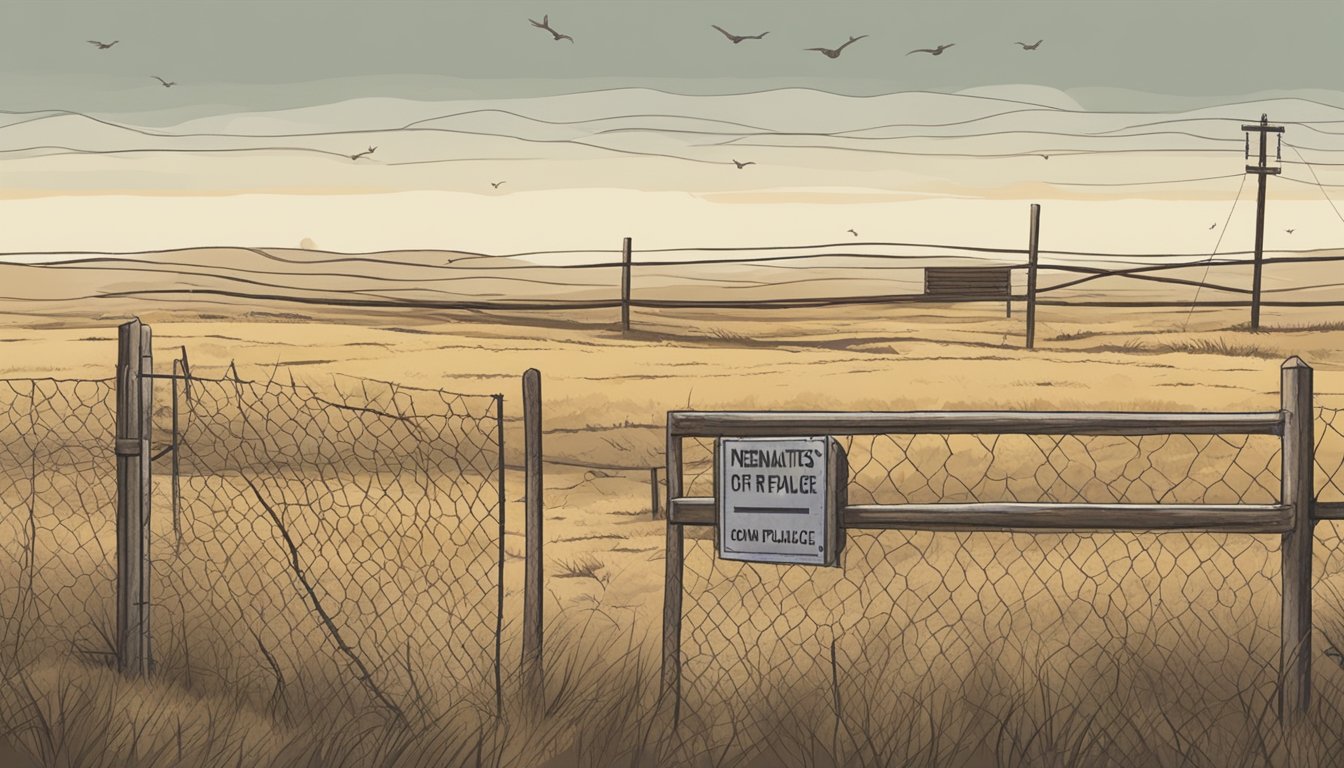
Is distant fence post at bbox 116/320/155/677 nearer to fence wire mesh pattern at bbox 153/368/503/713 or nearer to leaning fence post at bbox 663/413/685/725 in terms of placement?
fence wire mesh pattern at bbox 153/368/503/713

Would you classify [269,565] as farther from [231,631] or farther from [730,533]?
[730,533]

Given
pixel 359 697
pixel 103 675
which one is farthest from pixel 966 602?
pixel 103 675

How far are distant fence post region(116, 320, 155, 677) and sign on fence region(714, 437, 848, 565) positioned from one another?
2.45 meters

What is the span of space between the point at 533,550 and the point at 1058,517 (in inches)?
80.4

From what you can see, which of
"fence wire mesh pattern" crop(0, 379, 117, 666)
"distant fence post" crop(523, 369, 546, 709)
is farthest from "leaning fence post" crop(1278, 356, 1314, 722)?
"fence wire mesh pattern" crop(0, 379, 117, 666)

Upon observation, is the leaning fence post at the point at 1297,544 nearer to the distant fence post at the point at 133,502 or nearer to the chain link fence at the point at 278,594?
the chain link fence at the point at 278,594

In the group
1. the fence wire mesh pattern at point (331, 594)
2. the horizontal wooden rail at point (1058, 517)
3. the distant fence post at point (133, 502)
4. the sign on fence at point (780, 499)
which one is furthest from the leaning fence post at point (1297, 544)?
the distant fence post at point (133, 502)

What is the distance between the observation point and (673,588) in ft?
19.4

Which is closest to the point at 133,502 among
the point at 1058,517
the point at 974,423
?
the point at 974,423

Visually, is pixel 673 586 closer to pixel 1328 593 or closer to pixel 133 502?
pixel 133 502

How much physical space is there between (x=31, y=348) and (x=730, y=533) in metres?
28.4

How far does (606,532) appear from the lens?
1158 cm

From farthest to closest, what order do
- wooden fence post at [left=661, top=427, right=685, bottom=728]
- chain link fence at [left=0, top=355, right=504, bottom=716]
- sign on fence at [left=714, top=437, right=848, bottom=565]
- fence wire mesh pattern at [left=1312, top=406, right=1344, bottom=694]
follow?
fence wire mesh pattern at [left=1312, top=406, right=1344, bottom=694]
chain link fence at [left=0, top=355, right=504, bottom=716]
wooden fence post at [left=661, top=427, right=685, bottom=728]
sign on fence at [left=714, top=437, right=848, bottom=565]

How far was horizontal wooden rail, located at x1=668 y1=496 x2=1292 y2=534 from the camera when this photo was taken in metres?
5.68
